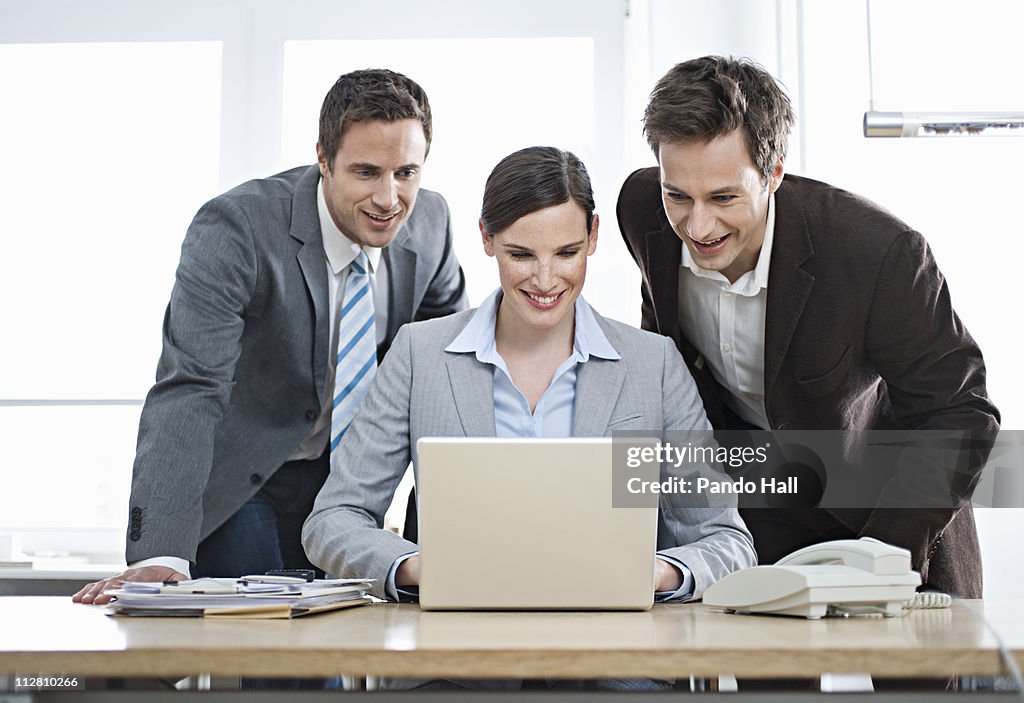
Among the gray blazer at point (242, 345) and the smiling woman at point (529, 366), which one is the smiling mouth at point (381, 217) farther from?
the smiling woman at point (529, 366)

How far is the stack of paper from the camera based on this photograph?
120cm

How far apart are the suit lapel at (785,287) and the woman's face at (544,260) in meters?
0.35

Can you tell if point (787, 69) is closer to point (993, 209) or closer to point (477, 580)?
point (993, 209)

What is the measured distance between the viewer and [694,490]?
175 centimetres

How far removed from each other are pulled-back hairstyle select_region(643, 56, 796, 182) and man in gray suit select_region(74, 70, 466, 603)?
1.74 ft

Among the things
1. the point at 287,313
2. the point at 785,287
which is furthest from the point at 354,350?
the point at 785,287

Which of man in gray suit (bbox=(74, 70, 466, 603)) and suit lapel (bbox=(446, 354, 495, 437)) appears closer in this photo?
suit lapel (bbox=(446, 354, 495, 437))

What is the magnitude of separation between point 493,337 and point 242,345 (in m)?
0.59

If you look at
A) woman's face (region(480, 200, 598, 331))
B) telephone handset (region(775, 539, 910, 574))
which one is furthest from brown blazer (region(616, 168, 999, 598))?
telephone handset (region(775, 539, 910, 574))

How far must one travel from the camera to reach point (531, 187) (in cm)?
182

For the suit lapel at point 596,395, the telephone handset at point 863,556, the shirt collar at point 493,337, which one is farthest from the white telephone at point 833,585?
the shirt collar at point 493,337

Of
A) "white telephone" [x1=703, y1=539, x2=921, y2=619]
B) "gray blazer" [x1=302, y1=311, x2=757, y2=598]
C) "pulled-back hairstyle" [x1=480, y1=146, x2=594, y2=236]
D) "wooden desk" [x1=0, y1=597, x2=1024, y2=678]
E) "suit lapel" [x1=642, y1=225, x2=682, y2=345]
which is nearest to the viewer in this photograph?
"wooden desk" [x1=0, y1=597, x2=1024, y2=678]

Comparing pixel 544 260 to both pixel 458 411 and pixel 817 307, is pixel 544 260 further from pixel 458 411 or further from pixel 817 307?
pixel 817 307

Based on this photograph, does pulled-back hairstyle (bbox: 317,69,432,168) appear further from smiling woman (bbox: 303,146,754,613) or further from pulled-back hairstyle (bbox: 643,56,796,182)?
pulled-back hairstyle (bbox: 643,56,796,182)
